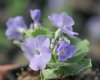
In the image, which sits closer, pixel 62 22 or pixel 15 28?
pixel 62 22

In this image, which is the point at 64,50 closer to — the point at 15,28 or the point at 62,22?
the point at 62,22

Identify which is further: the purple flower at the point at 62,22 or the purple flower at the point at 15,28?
the purple flower at the point at 15,28

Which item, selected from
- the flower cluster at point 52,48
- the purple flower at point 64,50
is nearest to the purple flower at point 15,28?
the flower cluster at point 52,48

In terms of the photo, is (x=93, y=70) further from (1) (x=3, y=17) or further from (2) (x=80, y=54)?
(1) (x=3, y=17)

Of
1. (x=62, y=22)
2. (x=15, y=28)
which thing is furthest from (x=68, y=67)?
(x=15, y=28)

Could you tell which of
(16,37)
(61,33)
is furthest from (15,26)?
(61,33)

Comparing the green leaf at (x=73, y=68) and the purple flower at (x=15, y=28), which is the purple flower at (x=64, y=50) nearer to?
the green leaf at (x=73, y=68)
